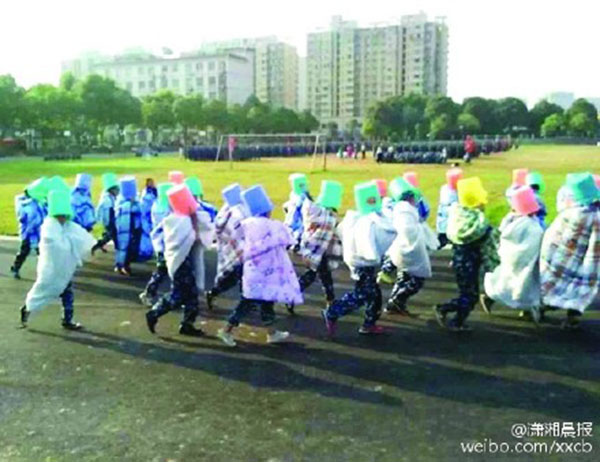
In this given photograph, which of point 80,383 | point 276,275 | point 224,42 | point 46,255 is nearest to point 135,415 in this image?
point 80,383

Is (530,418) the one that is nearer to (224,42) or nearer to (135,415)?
(135,415)

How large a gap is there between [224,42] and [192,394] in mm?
166703

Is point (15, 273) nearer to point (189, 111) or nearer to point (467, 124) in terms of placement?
point (189, 111)

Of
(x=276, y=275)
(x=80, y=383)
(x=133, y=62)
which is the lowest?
(x=80, y=383)

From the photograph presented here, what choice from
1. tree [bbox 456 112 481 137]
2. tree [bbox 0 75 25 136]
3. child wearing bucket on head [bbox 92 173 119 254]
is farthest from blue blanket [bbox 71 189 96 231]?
tree [bbox 456 112 481 137]

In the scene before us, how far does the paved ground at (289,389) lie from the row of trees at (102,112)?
54491 millimetres

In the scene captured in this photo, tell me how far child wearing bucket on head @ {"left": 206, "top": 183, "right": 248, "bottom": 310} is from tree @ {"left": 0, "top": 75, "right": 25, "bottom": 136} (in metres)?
53.8

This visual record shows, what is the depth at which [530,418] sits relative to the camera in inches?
200

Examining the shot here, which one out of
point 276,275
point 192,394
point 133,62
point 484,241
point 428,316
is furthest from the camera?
point 133,62

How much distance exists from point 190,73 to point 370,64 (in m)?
32.5

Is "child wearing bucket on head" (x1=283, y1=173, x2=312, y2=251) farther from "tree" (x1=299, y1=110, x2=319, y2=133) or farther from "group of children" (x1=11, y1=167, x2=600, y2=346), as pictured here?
"tree" (x1=299, y1=110, x2=319, y2=133)

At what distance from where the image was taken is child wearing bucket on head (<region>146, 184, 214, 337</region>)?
715 cm

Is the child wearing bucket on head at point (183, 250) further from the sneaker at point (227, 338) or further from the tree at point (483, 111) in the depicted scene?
the tree at point (483, 111)

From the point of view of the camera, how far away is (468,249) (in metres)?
7.45
